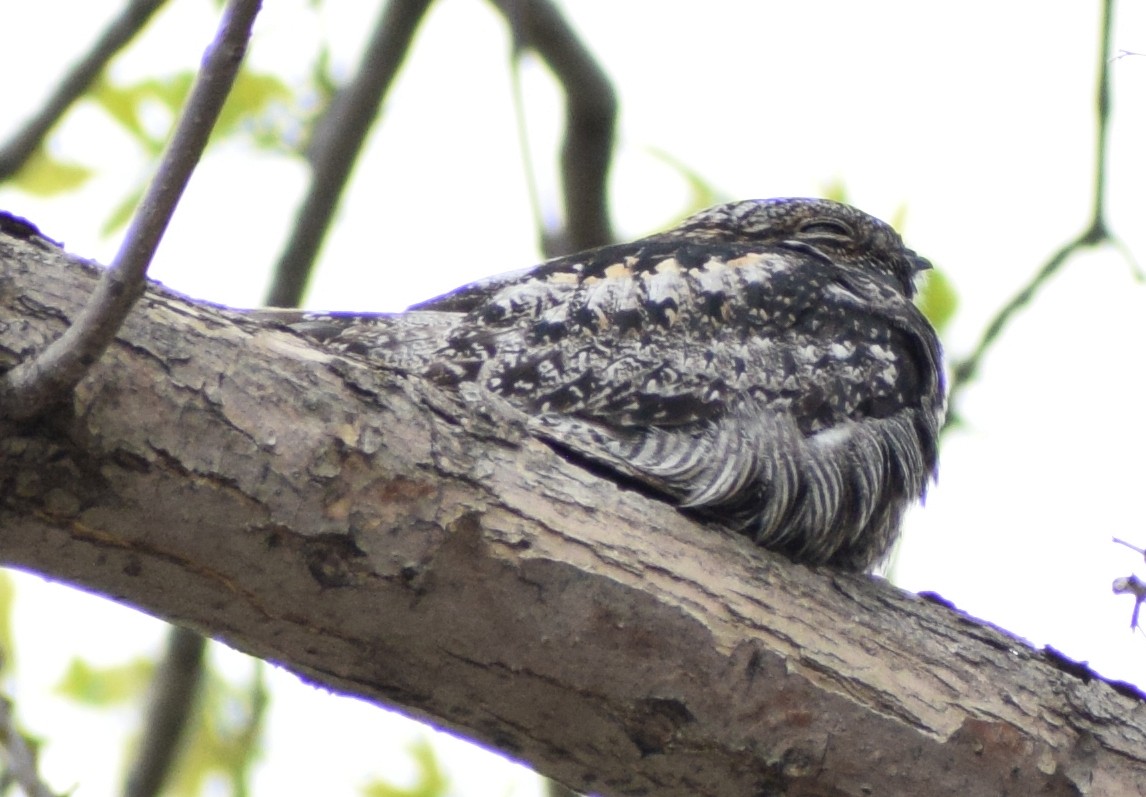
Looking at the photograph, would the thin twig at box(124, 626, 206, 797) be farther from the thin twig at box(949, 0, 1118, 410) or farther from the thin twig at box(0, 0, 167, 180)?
the thin twig at box(949, 0, 1118, 410)

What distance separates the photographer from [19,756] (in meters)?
2.43

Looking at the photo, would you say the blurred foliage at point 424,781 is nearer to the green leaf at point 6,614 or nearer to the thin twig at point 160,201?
the green leaf at point 6,614

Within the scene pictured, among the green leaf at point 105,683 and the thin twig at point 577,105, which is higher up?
the thin twig at point 577,105

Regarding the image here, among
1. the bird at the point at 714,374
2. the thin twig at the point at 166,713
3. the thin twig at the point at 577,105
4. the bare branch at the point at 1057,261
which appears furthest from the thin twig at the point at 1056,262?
Result: the thin twig at the point at 166,713

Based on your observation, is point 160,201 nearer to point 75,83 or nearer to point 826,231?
point 75,83

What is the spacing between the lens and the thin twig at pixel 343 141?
4316mm

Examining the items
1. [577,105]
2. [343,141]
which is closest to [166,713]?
[343,141]

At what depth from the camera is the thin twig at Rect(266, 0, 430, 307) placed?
14.2ft

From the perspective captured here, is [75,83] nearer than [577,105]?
Yes

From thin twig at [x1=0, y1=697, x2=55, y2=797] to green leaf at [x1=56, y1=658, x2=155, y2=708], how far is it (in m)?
2.64

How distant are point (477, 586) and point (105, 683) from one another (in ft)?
12.6

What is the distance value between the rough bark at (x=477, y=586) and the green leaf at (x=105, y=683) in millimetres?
3100

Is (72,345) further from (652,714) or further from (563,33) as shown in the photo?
(563,33)

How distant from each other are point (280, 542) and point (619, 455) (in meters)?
1.03
